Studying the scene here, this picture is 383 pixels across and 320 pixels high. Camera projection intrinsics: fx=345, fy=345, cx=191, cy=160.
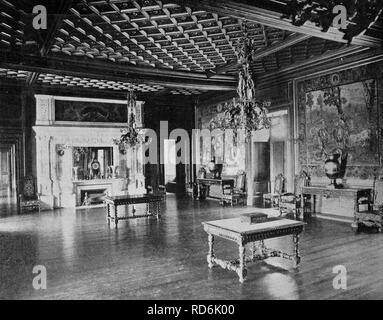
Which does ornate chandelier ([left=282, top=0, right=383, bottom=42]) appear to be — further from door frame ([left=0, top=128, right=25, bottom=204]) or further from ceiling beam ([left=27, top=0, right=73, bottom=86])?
door frame ([left=0, top=128, right=25, bottom=204])

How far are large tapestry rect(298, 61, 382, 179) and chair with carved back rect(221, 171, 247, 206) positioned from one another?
8.08 ft

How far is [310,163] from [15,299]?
7.61m

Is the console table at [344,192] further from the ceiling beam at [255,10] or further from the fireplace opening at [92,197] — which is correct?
the fireplace opening at [92,197]

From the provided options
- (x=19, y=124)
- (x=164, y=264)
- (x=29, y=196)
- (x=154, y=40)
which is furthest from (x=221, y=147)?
(x=164, y=264)

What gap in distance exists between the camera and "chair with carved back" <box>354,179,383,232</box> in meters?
6.99

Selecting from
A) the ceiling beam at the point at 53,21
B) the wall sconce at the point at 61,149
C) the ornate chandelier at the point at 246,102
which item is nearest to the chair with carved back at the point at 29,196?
the wall sconce at the point at 61,149

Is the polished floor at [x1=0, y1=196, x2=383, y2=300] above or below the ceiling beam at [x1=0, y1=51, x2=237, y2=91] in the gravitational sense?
below

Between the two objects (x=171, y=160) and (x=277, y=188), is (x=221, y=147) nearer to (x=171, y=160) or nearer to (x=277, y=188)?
(x=171, y=160)

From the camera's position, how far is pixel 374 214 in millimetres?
7004

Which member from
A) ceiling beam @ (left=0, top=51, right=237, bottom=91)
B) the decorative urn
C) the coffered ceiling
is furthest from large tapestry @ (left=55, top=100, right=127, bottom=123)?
the decorative urn

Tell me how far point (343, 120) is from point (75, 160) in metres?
8.72

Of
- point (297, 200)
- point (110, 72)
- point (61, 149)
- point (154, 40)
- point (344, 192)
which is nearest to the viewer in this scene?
point (154, 40)

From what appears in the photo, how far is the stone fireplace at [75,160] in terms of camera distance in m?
11.5
